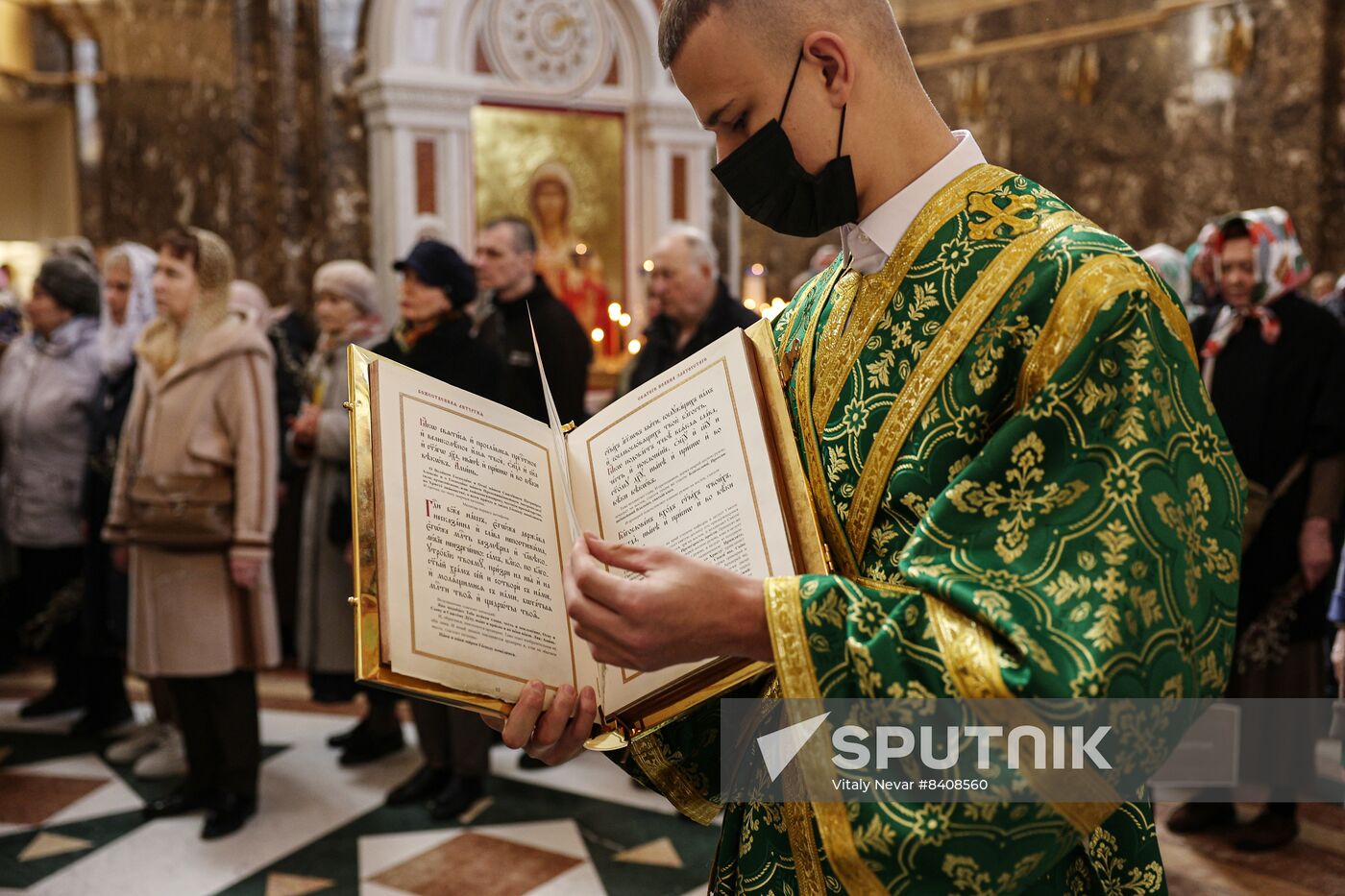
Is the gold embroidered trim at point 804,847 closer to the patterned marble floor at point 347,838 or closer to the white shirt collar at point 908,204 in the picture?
the white shirt collar at point 908,204

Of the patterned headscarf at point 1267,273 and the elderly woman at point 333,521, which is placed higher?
the patterned headscarf at point 1267,273

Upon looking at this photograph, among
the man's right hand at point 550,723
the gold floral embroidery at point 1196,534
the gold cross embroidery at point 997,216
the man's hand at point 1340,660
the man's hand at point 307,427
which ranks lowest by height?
the man's hand at point 1340,660

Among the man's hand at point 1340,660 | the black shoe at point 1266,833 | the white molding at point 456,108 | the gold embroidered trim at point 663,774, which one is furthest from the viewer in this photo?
the white molding at point 456,108

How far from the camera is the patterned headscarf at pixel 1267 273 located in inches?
153

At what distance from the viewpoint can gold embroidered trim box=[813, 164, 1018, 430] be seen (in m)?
1.24

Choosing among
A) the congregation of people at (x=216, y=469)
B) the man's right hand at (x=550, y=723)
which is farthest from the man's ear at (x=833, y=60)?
the congregation of people at (x=216, y=469)

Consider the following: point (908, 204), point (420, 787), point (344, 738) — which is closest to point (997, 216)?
point (908, 204)

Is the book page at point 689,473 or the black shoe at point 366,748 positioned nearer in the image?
the book page at point 689,473

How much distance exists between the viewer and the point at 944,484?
3.75 feet

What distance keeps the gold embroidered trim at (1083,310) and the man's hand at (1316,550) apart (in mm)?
3044

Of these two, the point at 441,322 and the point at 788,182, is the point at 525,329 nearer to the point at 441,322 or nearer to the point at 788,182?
the point at 441,322

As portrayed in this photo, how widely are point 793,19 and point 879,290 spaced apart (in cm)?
29

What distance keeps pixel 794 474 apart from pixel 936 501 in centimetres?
15

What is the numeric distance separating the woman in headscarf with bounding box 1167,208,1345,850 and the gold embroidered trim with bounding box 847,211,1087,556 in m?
2.98
